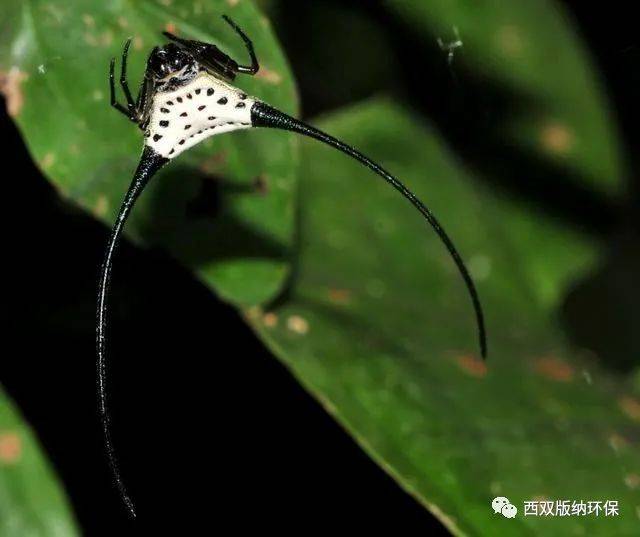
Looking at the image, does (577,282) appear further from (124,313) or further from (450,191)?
(124,313)

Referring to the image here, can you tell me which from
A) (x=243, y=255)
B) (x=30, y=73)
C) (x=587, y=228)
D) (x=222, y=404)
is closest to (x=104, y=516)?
(x=222, y=404)

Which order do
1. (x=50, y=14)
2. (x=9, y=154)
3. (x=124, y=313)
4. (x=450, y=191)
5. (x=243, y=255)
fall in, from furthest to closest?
(x=450, y=191) < (x=124, y=313) < (x=9, y=154) < (x=243, y=255) < (x=50, y=14)

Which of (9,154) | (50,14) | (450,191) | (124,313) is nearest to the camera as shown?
(50,14)

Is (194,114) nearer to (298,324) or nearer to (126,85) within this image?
(126,85)

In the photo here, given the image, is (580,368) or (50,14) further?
(580,368)

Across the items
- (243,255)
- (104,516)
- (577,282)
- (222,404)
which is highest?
(243,255)

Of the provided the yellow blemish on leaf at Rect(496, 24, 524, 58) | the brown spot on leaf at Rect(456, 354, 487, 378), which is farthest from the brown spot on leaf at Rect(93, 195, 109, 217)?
the yellow blemish on leaf at Rect(496, 24, 524, 58)

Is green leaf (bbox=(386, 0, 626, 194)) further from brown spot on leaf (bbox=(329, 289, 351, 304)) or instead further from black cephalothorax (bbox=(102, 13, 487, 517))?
black cephalothorax (bbox=(102, 13, 487, 517))
